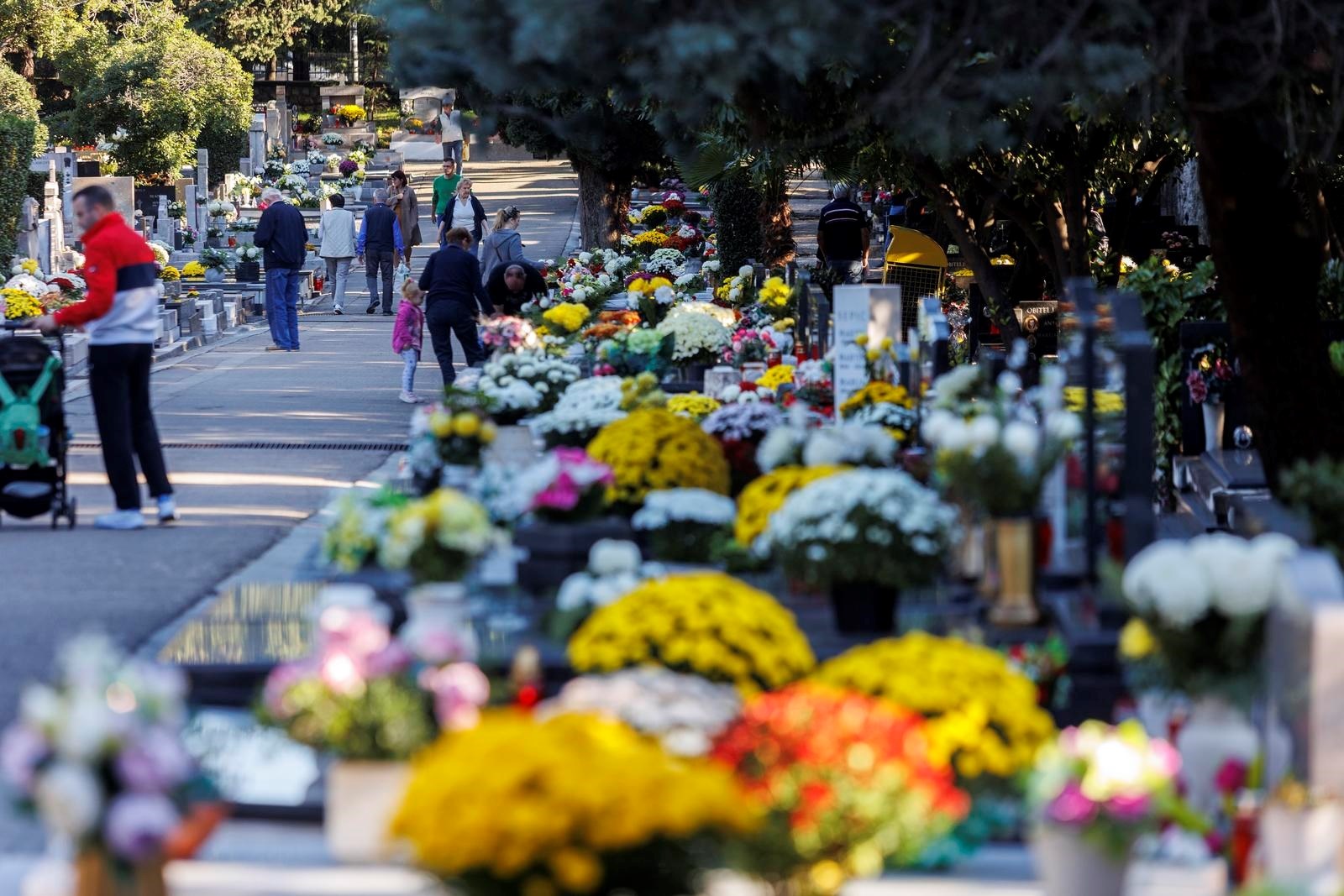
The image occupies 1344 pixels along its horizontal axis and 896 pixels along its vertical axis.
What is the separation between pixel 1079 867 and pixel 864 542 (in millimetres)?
2402

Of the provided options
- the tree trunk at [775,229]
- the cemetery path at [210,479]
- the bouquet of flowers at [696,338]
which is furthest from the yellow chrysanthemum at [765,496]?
the tree trunk at [775,229]

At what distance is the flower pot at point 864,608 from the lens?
7.27 m

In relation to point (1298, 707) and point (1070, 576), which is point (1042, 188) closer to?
point (1070, 576)

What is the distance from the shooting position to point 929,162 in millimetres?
15992

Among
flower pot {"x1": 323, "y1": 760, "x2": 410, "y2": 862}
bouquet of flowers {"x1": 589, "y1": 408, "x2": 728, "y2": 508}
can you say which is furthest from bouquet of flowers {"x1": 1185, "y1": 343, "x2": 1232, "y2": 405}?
flower pot {"x1": 323, "y1": 760, "x2": 410, "y2": 862}

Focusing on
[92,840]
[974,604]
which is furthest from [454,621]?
[92,840]

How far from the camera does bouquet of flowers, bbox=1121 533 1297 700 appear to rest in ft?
18.5

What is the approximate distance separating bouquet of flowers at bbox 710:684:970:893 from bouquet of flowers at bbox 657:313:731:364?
9372mm

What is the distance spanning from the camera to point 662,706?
17.4 ft

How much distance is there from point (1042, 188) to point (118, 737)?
13508 millimetres

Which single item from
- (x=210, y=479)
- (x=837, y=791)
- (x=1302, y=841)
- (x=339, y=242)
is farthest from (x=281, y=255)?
(x=1302, y=841)

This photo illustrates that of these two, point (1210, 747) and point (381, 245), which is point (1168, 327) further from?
point (381, 245)

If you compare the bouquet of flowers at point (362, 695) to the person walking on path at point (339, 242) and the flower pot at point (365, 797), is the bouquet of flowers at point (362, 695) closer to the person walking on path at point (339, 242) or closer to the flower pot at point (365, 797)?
the flower pot at point (365, 797)

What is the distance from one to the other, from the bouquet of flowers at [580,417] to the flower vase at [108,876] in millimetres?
6158
